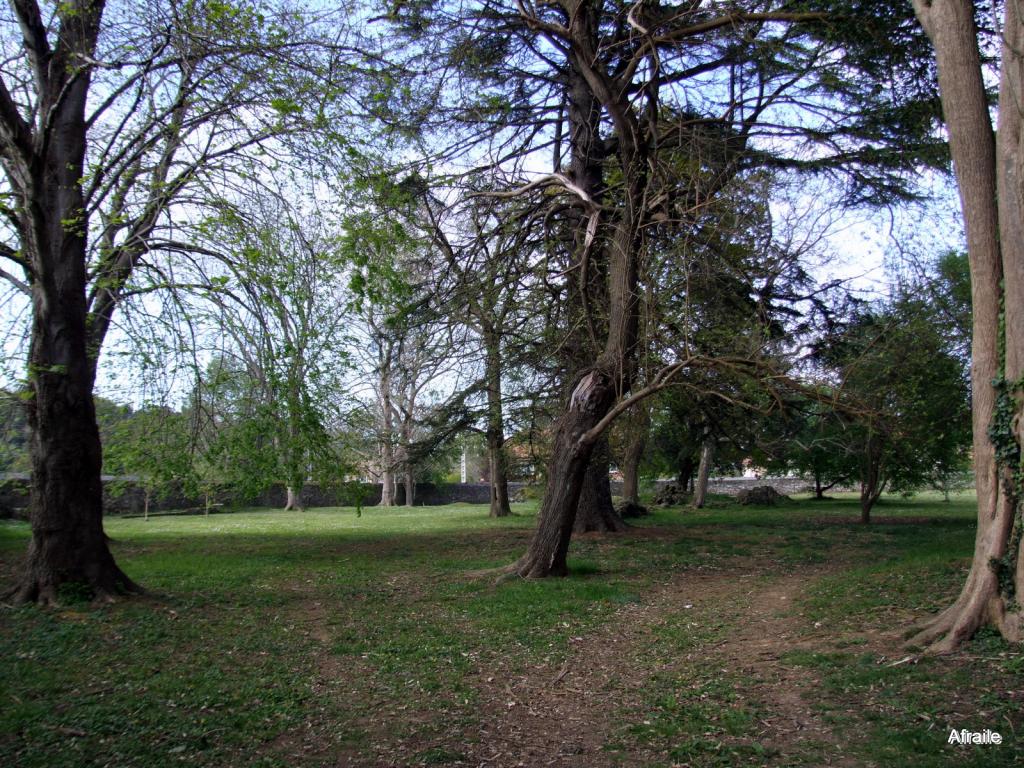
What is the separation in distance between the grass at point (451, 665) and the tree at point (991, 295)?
1.19ft

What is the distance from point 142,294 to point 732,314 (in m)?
8.46

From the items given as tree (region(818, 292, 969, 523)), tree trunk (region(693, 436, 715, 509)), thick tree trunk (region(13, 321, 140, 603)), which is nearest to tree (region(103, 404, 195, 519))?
thick tree trunk (region(13, 321, 140, 603))

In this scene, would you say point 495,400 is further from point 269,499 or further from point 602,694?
point 269,499

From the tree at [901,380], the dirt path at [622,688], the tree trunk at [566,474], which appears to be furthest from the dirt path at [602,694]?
the tree at [901,380]

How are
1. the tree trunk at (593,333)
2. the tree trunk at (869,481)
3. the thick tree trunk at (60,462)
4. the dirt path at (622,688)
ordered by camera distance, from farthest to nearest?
1. the tree trunk at (869,481)
2. the tree trunk at (593,333)
3. the thick tree trunk at (60,462)
4. the dirt path at (622,688)

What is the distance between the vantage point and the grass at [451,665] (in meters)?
4.77

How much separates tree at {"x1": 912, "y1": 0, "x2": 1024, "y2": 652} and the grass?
0.36m

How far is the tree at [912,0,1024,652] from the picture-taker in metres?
5.63

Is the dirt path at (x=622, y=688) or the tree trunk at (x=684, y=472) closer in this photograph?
the dirt path at (x=622, y=688)

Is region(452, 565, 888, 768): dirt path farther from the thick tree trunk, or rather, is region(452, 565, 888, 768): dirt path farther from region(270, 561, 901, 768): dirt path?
the thick tree trunk

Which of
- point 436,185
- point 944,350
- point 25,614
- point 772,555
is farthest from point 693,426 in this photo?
point 25,614

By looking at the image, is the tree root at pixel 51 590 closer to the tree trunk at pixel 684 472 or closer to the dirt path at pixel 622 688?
the dirt path at pixel 622 688

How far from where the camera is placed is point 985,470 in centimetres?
591

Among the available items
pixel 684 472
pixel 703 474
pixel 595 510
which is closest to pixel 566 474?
pixel 595 510
